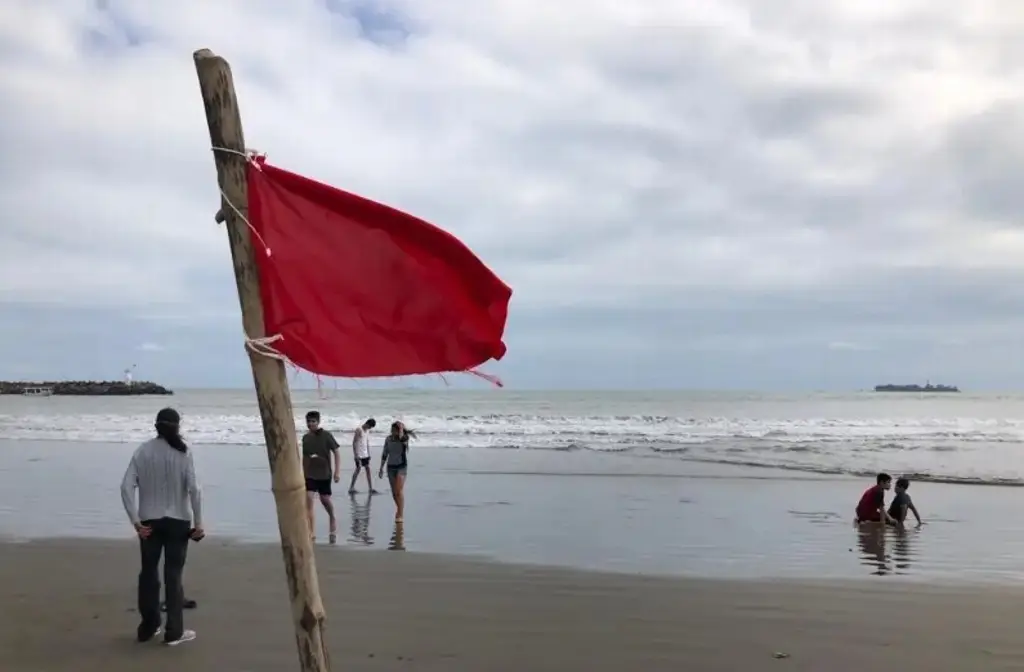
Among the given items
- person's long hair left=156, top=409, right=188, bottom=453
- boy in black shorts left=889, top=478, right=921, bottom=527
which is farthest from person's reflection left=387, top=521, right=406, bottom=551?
boy in black shorts left=889, top=478, right=921, bottom=527

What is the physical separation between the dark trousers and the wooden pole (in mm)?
3508

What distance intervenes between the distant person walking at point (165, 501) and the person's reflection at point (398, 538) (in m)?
4.71

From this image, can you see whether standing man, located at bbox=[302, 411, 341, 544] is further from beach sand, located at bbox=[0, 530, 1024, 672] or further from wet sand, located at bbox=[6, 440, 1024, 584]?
beach sand, located at bbox=[0, 530, 1024, 672]

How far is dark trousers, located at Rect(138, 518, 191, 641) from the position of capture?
20.6ft

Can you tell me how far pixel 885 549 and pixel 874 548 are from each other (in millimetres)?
138

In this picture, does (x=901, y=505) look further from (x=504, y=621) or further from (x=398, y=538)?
(x=504, y=621)

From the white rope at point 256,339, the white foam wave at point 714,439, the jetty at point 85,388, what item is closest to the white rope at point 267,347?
the white rope at point 256,339

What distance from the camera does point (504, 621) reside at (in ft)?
24.3

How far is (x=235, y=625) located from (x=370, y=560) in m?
2.88

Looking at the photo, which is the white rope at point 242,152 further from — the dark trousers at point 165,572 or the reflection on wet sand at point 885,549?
the reflection on wet sand at point 885,549

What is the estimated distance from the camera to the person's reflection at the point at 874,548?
1005cm

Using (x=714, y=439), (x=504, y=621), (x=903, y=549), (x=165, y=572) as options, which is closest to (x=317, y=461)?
(x=504, y=621)

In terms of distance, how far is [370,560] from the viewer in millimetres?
9969

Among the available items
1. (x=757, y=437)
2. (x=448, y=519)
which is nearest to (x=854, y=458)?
(x=757, y=437)
